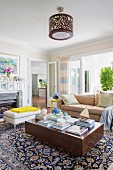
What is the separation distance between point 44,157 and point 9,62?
11.3ft

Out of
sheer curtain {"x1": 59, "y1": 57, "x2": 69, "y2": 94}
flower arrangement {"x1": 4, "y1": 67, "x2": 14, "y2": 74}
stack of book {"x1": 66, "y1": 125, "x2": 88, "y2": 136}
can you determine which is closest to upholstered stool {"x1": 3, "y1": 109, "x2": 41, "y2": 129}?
stack of book {"x1": 66, "y1": 125, "x2": 88, "y2": 136}

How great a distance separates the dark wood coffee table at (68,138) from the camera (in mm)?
1860

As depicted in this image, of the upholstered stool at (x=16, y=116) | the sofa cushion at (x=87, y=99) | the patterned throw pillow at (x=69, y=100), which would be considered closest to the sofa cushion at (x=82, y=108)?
the patterned throw pillow at (x=69, y=100)

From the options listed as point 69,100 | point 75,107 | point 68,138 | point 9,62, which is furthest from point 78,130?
point 9,62

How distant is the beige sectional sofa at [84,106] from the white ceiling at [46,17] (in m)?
2.03

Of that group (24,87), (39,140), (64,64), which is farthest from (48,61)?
(39,140)

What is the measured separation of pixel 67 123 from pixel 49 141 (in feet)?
1.56

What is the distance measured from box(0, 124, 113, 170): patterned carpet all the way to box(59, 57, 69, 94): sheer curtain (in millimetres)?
3247

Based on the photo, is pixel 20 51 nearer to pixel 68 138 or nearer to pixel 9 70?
pixel 9 70

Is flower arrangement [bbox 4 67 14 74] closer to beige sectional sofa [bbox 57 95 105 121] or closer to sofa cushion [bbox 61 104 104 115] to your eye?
beige sectional sofa [bbox 57 95 105 121]

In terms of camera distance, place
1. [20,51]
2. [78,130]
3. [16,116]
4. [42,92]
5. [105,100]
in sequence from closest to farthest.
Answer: [78,130] < [16,116] < [105,100] < [20,51] < [42,92]

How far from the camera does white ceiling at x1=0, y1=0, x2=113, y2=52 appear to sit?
2.42m

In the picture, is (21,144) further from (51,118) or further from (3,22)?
(3,22)

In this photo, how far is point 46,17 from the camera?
116 inches
